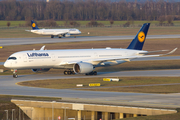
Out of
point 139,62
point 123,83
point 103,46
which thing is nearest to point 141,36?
point 139,62

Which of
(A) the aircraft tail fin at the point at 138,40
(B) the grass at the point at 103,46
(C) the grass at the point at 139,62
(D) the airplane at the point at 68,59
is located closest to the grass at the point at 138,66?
(C) the grass at the point at 139,62

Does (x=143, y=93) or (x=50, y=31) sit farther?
(x=50, y=31)

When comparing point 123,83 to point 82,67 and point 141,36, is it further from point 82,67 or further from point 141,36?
point 141,36

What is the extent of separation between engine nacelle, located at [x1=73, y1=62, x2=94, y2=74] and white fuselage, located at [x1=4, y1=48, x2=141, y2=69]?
1.33 meters

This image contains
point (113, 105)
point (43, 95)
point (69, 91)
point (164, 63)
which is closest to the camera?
point (113, 105)

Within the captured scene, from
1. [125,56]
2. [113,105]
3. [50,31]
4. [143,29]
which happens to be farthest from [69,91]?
[50,31]

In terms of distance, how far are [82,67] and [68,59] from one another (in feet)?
12.0

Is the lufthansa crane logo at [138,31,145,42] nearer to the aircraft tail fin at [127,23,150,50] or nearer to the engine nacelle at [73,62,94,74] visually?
the aircraft tail fin at [127,23,150,50]

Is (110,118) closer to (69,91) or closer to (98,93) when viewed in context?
(98,93)

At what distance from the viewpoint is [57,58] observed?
5591cm

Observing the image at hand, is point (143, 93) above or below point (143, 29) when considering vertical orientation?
below

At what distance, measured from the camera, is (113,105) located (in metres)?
32.4

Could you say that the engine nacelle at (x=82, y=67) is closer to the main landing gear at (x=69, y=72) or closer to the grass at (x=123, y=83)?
the grass at (x=123, y=83)

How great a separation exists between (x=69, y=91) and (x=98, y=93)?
409 cm
